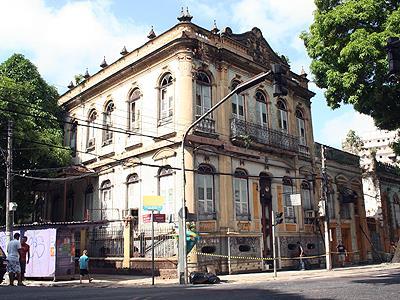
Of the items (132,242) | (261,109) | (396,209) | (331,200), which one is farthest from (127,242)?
(396,209)

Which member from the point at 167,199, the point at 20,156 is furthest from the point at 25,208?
the point at 167,199

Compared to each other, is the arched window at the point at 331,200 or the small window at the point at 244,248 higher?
the arched window at the point at 331,200

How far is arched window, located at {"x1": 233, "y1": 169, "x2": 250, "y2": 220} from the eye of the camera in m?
22.7

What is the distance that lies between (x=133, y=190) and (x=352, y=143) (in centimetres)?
2518

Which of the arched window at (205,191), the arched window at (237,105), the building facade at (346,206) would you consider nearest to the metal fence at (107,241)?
the arched window at (205,191)

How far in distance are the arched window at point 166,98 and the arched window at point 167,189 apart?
255 centimetres

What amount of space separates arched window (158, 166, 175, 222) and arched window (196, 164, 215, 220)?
1.20 metres

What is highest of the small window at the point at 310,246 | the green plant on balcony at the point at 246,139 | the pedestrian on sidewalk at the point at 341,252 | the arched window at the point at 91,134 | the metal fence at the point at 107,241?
the arched window at the point at 91,134

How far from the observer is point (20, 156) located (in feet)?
78.6

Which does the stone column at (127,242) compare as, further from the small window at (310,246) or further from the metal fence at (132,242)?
the small window at (310,246)

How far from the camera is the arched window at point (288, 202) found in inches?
1001

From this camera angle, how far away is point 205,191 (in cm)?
2136

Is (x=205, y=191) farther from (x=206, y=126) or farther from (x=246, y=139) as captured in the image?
(x=246, y=139)

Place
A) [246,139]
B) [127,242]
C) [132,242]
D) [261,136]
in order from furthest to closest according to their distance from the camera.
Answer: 1. [261,136]
2. [246,139]
3. [132,242]
4. [127,242]
